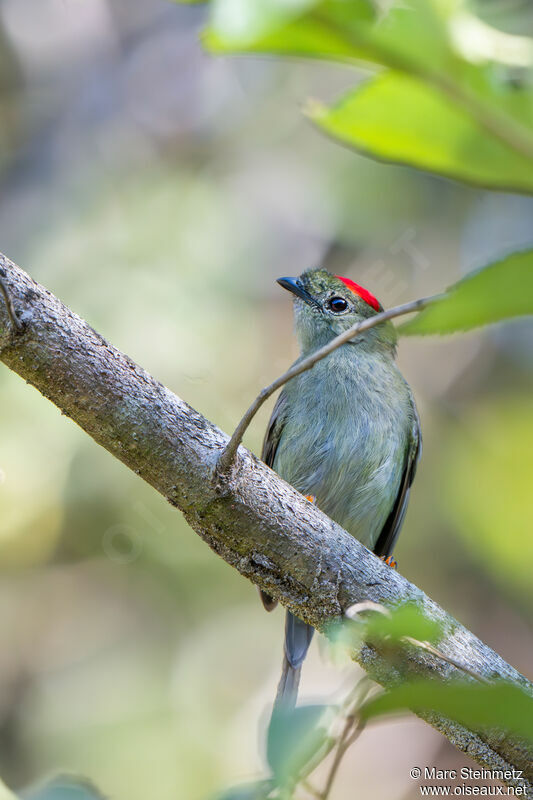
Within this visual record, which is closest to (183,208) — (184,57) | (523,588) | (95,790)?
(184,57)

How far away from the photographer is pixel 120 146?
294 inches

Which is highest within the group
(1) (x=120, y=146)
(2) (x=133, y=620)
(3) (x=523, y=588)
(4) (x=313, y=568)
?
(1) (x=120, y=146)

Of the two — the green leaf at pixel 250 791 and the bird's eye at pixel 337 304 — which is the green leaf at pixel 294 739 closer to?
the green leaf at pixel 250 791

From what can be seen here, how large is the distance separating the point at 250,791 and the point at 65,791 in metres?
0.28

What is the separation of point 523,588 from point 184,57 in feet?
19.7

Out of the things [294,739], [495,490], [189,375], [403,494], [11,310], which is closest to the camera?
[294,739]

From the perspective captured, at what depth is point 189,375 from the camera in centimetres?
558

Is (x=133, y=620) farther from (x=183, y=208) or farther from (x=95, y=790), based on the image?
(x=95, y=790)

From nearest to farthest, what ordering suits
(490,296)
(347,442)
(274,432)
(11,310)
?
(490,296), (11,310), (347,442), (274,432)

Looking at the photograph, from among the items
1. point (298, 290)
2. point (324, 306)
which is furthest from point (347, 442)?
point (298, 290)

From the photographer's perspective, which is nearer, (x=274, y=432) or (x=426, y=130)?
(x=426, y=130)

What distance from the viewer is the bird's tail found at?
417 centimetres

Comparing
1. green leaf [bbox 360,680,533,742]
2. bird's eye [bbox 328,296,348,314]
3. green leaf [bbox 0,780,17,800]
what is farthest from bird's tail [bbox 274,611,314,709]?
green leaf [bbox 360,680,533,742]

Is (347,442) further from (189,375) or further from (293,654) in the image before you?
(189,375)
